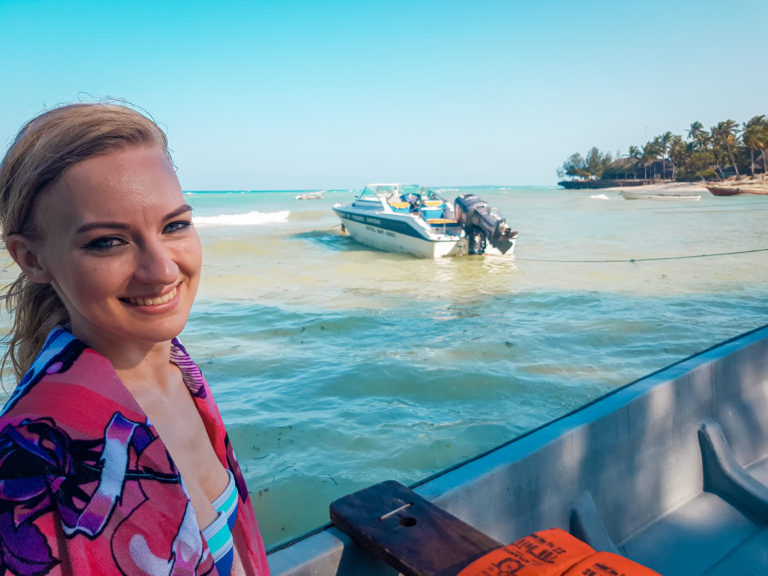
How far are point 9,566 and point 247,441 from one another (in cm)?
342

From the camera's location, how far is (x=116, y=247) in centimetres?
97

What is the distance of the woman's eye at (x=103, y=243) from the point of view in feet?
3.11

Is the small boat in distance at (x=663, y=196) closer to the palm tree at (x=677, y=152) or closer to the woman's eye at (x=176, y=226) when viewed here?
the palm tree at (x=677, y=152)

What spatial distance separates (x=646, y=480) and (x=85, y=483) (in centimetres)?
252

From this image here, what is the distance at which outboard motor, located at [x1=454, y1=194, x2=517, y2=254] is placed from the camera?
44.5 feet

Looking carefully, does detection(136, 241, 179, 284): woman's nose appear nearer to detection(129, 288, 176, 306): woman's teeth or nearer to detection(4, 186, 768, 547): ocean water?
detection(129, 288, 176, 306): woman's teeth

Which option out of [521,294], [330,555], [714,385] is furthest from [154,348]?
[521,294]

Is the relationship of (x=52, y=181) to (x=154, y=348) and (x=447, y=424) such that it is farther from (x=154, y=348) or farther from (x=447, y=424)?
(x=447, y=424)

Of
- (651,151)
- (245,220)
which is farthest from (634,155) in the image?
(245,220)

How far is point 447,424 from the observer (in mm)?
4258

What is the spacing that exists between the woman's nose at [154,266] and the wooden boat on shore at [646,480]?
0.83 m

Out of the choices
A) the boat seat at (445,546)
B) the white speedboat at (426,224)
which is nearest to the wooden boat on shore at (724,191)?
the white speedboat at (426,224)

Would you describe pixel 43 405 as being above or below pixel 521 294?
above

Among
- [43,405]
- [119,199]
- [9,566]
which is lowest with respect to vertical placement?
[9,566]
